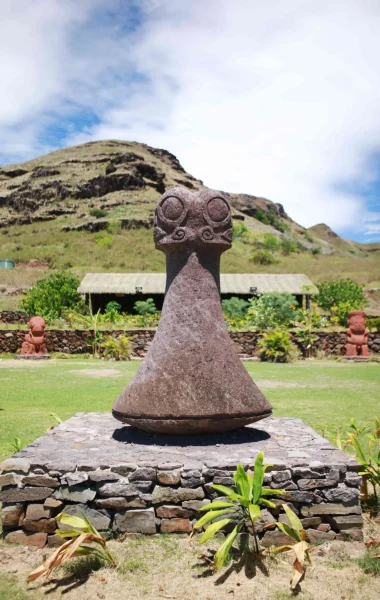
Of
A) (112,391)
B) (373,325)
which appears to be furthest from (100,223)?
(112,391)

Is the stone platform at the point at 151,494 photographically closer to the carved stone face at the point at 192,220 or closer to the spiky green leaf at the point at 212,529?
the spiky green leaf at the point at 212,529

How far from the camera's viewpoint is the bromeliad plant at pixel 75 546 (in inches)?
125

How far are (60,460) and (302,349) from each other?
54.4 feet

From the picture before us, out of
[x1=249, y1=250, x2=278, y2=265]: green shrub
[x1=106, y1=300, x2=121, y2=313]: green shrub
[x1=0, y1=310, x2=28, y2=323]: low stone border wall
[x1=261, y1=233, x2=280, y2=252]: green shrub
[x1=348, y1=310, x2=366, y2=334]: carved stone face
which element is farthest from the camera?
[x1=261, y1=233, x2=280, y2=252]: green shrub

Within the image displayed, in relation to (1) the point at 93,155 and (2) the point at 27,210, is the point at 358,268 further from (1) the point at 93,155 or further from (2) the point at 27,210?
(1) the point at 93,155

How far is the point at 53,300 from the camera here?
2764cm

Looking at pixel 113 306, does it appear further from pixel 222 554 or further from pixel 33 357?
pixel 222 554

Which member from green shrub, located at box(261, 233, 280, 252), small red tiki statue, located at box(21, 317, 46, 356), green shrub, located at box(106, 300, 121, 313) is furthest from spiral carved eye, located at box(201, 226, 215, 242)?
green shrub, located at box(261, 233, 280, 252)

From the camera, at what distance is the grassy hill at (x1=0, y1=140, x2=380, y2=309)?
47.4m

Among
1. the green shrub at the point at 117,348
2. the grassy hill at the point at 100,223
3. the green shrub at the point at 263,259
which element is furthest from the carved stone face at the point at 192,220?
the green shrub at the point at 263,259

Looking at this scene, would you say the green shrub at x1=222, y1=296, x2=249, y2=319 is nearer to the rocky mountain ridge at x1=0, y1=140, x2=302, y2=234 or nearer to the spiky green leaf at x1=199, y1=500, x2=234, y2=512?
the spiky green leaf at x1=199, y1=500, x2=234, y2=512

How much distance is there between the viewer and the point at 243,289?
28.8 meters

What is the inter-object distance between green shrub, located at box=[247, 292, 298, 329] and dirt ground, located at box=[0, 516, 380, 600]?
58.9 ft

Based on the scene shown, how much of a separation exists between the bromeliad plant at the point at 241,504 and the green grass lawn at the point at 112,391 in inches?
94.4
